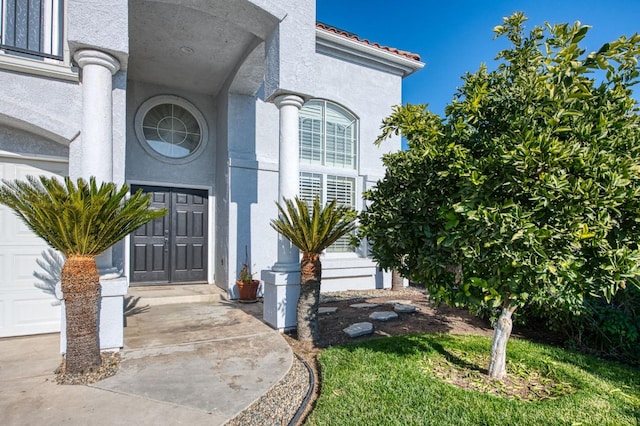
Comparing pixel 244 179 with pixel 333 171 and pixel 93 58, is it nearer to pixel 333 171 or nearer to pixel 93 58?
pixel 333 171

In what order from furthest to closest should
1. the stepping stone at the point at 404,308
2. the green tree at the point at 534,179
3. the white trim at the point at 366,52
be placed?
1. the white trim at the point at 366,52
2. the stepping stone at the point at 404,308
3. the green tree at the point at 534,179

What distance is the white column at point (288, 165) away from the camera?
5.21 m

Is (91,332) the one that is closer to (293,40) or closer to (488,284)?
(488,284)

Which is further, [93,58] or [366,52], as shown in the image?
[366,52]

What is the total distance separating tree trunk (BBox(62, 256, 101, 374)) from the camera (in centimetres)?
345

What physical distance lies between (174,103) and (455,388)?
7.35m

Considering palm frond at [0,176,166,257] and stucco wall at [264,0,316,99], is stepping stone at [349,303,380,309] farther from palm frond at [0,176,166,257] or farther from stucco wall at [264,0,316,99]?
palm frond at [0,176,166,257]

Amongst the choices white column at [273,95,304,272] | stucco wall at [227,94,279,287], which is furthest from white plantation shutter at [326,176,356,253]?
white column at [273,95,304,272]

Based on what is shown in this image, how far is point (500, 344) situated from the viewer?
346 cm

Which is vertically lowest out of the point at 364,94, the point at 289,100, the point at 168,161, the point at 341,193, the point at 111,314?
the point at 111,314

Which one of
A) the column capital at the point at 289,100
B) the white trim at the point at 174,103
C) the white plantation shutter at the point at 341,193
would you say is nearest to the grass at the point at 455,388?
the column capital at the point at 289,100

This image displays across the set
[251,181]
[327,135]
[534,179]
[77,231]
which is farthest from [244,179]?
[534,179]

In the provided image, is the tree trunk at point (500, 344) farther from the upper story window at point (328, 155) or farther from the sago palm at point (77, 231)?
the upper story window at point (328, 155)

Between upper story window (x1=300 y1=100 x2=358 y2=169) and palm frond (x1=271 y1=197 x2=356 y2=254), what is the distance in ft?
11.4
